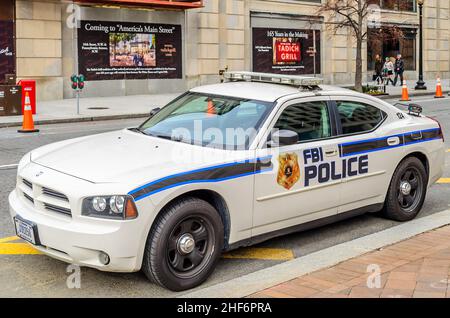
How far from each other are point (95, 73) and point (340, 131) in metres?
20.8

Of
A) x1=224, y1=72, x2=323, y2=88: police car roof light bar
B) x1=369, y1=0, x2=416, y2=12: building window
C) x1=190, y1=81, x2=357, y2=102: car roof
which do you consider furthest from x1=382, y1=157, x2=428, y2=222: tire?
x1=369, y1=0, x2=416, y2=12: building window

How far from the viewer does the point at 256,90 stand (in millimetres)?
5988

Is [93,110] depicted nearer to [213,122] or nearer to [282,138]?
[213,122]

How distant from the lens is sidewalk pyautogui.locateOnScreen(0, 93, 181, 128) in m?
18.1

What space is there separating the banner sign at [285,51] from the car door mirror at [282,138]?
26.0 m

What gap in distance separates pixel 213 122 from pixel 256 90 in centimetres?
66

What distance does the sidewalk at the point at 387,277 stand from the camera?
423 centimetres

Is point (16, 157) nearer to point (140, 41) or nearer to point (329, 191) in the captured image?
point (329, 191)

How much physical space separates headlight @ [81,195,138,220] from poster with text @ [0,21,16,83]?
2013 cm

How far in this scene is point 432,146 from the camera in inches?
277

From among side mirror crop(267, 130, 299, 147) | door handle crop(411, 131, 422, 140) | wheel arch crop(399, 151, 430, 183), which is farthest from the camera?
wheel arch crop(399, 151, 430, 183)

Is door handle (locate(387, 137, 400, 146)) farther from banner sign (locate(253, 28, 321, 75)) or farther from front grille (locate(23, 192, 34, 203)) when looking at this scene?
banner sign (locate(253, 28, 321, 75))
